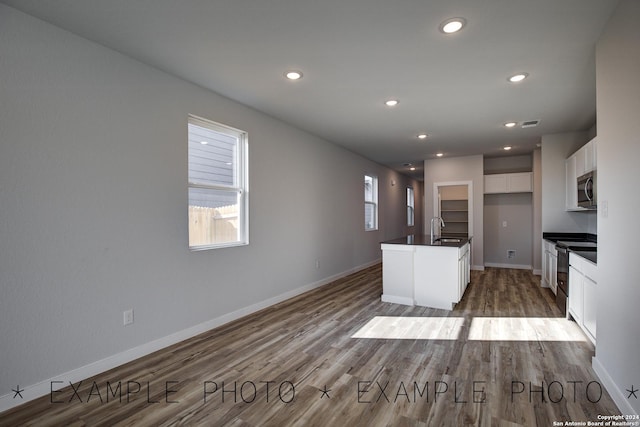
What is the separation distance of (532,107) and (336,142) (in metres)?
3.04

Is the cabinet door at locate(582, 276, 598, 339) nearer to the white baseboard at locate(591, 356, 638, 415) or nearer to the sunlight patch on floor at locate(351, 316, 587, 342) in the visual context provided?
the sunlight patch on floor at locate(351, 316, 587, 342)

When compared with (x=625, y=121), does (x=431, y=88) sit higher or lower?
higher

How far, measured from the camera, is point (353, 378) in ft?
8.05

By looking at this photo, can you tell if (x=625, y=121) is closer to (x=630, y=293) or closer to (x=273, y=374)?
(x=630, y=293)

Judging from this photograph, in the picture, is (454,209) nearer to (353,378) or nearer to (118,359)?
(353,378)

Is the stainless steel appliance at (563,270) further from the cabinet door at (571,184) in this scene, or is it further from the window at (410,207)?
the window at (410,207)

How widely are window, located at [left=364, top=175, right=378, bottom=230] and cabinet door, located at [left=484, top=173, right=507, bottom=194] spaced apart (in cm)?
250

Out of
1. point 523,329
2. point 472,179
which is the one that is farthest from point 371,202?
point 523,329

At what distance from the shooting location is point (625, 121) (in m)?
2.00

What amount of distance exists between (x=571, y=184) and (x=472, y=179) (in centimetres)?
235

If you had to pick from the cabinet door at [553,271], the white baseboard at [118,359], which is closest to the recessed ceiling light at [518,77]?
the cabinet door at [553,271]

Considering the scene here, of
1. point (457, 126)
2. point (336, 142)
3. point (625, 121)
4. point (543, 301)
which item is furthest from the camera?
point (336, 142)

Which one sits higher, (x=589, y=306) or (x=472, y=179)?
(x=472, y=179)

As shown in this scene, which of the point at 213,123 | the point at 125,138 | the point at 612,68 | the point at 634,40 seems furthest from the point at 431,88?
the point at 125,138
